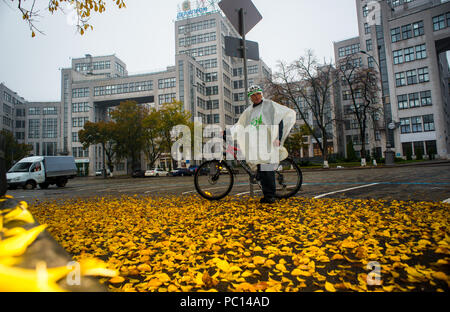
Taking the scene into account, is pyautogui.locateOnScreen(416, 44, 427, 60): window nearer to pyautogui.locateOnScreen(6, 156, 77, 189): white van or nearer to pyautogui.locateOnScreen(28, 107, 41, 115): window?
pyautogui.locateOnScreen(6, 156, 77, 189): white van

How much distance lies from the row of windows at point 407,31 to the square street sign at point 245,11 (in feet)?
151

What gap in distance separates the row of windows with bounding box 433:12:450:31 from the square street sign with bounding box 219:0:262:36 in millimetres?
46146

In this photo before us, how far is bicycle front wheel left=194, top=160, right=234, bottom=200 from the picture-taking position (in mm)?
5199

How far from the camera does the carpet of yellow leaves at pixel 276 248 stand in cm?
153

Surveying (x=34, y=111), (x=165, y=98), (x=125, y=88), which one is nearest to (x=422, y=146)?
(x=165, y=98)

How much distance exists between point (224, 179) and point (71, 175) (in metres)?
16.9

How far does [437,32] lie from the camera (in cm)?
3650

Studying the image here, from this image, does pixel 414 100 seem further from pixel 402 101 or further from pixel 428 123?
pixel 428 123

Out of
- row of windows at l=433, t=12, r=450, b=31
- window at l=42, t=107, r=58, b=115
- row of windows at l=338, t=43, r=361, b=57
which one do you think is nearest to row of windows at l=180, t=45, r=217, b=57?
row of windows at l=338, t=43, r=361, b=57

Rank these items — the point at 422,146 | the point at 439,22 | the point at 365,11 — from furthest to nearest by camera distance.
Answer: the point at 365,11, the point at 422,146, the point at 439,22

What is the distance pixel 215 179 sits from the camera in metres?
5.34

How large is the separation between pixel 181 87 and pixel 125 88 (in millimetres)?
16373
